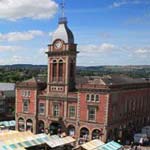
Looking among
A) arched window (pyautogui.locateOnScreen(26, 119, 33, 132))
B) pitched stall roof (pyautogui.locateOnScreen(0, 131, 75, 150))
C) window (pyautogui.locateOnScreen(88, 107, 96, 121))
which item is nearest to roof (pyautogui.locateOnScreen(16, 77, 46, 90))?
arched window (pyautogui.locateOnScreen(26, 119, 33, 132))

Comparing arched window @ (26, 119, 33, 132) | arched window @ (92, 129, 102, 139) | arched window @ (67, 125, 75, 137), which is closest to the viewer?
arched window @ (92, 129, 102, 139)

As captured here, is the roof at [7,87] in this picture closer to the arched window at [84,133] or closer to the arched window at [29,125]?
the arched window at [29,125]

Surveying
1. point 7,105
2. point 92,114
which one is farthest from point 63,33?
point 7,105

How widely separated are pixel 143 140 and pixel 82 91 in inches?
533

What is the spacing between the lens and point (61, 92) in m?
64.9

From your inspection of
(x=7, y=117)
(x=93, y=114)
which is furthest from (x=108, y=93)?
(x=7, y=117)

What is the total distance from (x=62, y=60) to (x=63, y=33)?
5049 millimetres

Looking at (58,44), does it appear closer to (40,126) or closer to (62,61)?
(62,61)

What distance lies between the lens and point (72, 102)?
63.5 meters

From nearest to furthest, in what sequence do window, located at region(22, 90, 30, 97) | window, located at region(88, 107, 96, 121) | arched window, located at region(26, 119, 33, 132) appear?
window, located at region(88, 107, 96, 121) < arched window, located at region(26, 119, 33, 132) < window, located at region(22, 90, 30, 97)

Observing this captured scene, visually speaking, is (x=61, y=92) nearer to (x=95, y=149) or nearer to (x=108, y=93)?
(x=108, y=93)

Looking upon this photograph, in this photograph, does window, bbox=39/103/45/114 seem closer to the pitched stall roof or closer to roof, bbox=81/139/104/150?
the pitched stall roof

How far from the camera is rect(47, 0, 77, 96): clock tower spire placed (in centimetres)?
6425

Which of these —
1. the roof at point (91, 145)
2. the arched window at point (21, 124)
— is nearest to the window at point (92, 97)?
the roof at point (91, 145)
